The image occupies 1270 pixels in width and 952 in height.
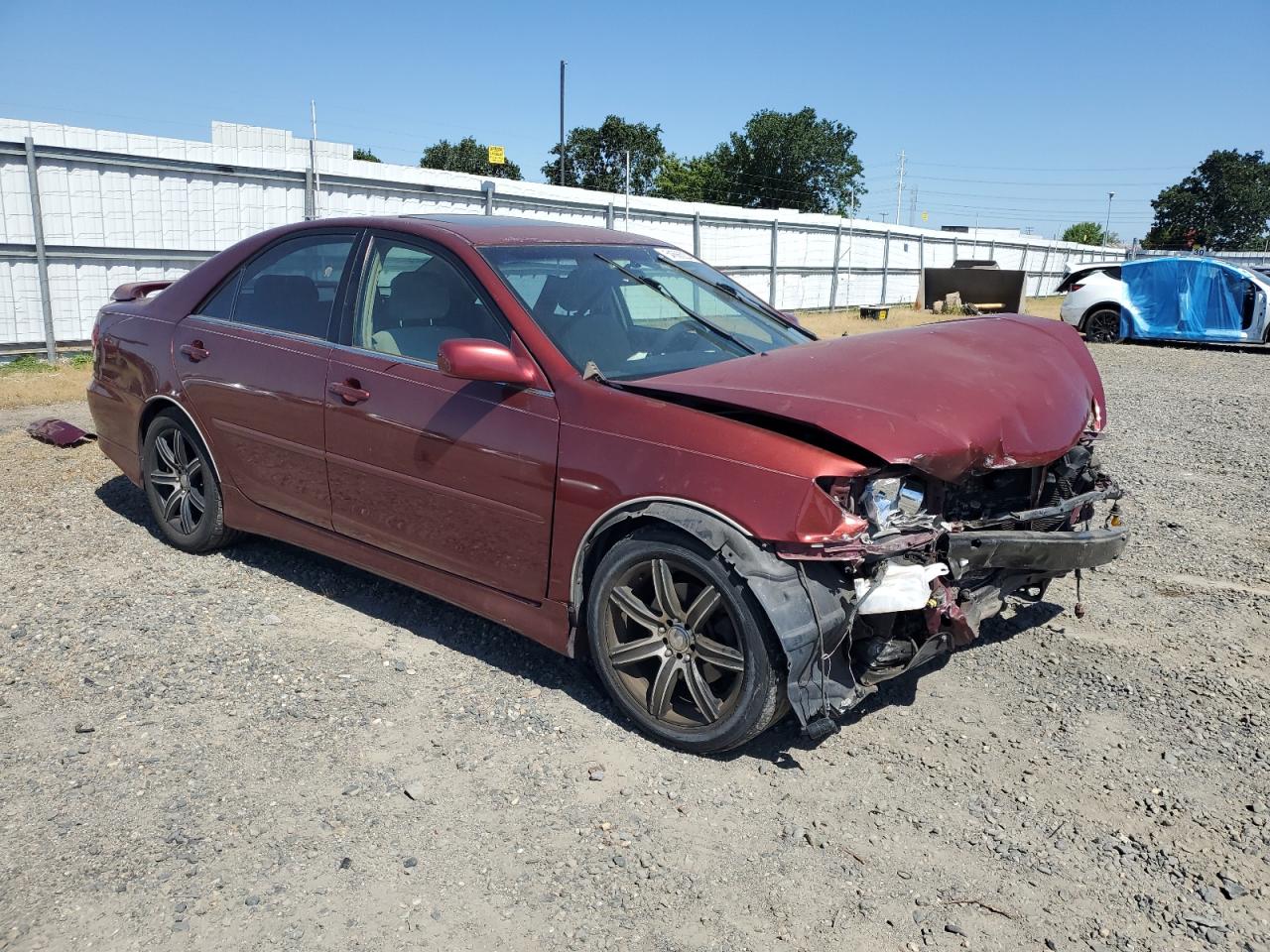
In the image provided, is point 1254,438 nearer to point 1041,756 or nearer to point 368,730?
point 1041,756

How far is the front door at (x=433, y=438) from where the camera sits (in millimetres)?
3553

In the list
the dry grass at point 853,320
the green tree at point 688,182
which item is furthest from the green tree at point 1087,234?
the dry grass at point 853,320

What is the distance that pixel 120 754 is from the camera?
128 inches

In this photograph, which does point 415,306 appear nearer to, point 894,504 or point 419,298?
point 419,298

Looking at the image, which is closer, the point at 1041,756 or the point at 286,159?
the point at 1041,756

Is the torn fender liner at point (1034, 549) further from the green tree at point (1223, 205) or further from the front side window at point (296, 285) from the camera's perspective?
the green tree at point (1223, 205)

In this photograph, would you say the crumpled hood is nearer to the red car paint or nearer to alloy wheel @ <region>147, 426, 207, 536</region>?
the red car paint

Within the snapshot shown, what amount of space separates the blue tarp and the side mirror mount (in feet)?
57.3

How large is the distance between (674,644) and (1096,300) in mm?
17895

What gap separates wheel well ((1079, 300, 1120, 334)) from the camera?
18.4 meters

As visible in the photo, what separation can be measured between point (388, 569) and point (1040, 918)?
270 centimetres

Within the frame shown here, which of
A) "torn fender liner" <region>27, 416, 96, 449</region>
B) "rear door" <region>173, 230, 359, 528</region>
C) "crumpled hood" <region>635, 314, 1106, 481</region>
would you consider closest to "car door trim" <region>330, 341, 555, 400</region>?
"rear door" <region>173, 230, 359, 528</region>

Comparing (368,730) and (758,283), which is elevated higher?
(758,283)

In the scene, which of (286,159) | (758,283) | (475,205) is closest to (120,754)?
(286,159)
